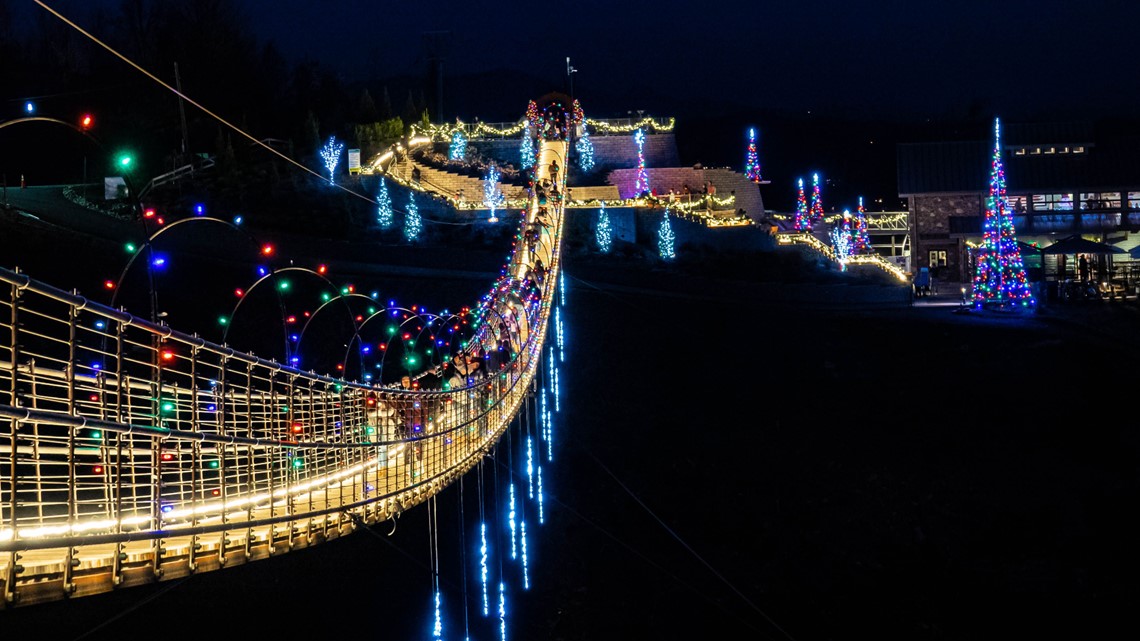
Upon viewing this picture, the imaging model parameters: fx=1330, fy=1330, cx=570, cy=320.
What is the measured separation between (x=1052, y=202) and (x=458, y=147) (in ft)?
54.1

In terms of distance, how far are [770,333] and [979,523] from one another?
8.02 meters

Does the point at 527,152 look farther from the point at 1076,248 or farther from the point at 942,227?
the point at 1076,248

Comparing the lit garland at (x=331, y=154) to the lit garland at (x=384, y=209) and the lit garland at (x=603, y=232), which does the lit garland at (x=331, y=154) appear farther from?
the lit garland at (x=603, y=232)

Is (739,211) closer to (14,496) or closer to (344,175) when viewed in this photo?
(344,175)

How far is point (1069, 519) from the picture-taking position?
20078mm

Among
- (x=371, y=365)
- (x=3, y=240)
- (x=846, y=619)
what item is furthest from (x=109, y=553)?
(x=3, y=240)

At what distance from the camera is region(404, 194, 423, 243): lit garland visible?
31.4 m

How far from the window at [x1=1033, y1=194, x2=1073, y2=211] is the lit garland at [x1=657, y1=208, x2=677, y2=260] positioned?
441 inches

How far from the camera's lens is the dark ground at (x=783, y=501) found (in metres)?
17.5

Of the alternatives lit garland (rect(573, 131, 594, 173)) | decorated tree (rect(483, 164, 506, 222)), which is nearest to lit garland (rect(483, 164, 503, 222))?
decorated tree (rect(483, 164, 506, 222))

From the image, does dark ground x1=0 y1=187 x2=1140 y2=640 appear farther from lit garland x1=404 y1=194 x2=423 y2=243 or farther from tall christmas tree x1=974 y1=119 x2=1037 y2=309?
lit garland x1=404 y1=194 x2=423 y2=243

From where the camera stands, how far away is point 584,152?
1499 inches

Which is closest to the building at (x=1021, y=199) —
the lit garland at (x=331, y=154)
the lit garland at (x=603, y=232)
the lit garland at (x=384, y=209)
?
the lit garland at (x=603, y=232)

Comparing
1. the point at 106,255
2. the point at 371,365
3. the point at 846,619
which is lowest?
the point at 846,619
